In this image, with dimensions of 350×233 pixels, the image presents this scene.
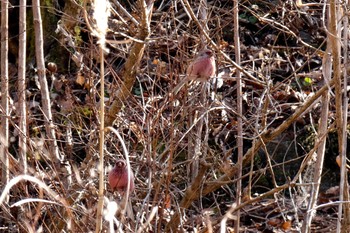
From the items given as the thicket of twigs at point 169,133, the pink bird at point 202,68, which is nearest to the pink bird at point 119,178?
the thicket of twigs at point 169,133

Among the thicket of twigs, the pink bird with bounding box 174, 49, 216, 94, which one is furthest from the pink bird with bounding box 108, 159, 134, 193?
the pink bird with bounding box 174, 49, 216, 94

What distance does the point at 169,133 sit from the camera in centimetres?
327

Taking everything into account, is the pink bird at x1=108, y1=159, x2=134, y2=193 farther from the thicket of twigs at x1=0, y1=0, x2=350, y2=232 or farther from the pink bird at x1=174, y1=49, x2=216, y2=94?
the pink bird at x1=174, y1=49, x2=216, y2=94

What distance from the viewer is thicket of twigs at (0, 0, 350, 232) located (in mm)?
2854

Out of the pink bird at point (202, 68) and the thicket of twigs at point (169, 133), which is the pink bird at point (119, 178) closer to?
the thicket of twigs at point (169, 133)

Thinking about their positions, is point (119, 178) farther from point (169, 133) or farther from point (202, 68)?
point (169, 133)

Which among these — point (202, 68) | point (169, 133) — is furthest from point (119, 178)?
point (169, 133)

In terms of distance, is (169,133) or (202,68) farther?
(169,133)

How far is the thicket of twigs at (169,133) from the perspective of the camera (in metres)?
2.85

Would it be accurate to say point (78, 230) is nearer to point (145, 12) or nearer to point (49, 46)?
point (145, 12)

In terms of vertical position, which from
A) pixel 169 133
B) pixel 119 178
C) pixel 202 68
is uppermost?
pixel 202 68

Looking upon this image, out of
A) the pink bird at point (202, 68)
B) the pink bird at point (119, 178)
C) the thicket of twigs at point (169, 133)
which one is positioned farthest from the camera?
the thicket of twigs at point (169, 133)

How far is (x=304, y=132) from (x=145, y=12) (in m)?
2.71

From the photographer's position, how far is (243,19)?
6.50 metres
